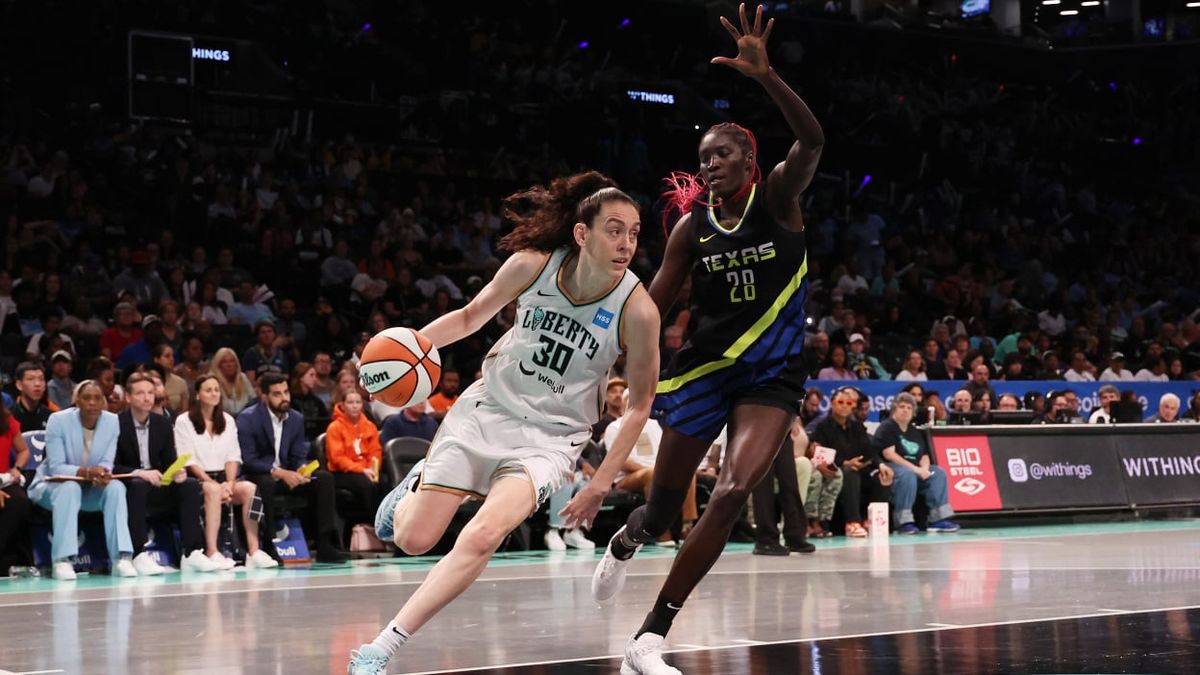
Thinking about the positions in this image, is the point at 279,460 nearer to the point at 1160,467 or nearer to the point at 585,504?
the point at 585,504

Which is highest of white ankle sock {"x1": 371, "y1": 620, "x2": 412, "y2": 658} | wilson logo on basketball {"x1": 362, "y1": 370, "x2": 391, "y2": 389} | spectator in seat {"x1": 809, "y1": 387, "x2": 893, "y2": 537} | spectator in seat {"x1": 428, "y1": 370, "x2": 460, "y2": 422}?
spectator in seat {"x1": 428, "y1": 370, "x2": 460, "y2": 422}

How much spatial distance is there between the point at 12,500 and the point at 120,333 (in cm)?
333

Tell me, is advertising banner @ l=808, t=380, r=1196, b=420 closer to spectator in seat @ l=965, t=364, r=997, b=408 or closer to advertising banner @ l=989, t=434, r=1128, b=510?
spectator in seat @ l=965, t=364, r=997, b=408

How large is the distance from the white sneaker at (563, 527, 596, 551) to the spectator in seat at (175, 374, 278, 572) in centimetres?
261

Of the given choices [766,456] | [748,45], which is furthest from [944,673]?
[748,45]

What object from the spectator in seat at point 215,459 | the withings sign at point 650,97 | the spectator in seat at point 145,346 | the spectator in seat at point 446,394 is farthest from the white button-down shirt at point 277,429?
the withings sign at point 650,97

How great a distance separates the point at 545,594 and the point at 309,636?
2.17 m

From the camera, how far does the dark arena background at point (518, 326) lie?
306 inches

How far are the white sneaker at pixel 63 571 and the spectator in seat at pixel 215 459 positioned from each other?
1029mm

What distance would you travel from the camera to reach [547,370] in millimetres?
5430

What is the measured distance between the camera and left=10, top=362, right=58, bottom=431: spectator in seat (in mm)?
11062

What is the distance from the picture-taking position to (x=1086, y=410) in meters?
17.7

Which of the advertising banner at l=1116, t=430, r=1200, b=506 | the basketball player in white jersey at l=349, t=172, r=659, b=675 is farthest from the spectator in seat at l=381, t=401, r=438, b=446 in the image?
the advertising banner at l=1116, t=430, r=1200, b=506

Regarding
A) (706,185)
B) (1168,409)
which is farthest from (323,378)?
(1168,409)
